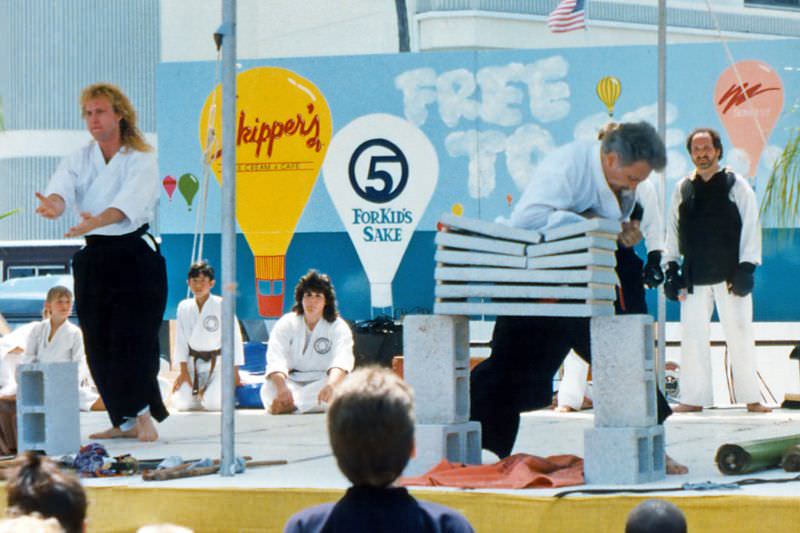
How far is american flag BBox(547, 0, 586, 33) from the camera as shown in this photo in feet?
31.9

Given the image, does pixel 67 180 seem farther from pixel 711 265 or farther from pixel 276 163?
pixel 276 163

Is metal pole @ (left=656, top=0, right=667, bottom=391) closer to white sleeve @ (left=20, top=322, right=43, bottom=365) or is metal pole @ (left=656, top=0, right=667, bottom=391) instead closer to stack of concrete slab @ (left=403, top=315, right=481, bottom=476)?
stack of concrete slab @ (left=403, top=315, right=481, bottom=476)

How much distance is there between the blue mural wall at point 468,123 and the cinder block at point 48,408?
4075 millimetres

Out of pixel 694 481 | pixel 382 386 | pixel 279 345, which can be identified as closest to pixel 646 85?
pixel 279 345

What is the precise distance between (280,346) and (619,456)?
160 inches

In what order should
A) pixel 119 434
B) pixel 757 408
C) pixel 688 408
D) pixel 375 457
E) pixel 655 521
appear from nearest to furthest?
pixel 375 457 → pixel 655 521 → pixel 119 434 → pixel 757 408 → pixel 688 408

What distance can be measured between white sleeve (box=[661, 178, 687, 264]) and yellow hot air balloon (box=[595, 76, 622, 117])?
1.49 meters

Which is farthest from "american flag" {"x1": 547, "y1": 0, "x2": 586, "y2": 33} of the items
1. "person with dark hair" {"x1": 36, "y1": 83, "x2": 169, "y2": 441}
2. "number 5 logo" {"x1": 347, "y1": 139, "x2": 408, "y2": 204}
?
"person with dark hair" {"x1": 36, "y1": 83, "x2": 169, "y2": 441}

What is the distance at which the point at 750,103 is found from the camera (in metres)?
8.55

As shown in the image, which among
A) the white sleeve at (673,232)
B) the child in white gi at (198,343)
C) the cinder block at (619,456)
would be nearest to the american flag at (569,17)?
the white sleeve at (673,232)

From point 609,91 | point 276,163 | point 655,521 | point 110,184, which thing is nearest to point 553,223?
point 655,521

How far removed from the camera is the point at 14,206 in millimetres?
23641

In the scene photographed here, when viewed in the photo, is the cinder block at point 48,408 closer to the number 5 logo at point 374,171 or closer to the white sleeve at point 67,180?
the white sleeve at point 67,180

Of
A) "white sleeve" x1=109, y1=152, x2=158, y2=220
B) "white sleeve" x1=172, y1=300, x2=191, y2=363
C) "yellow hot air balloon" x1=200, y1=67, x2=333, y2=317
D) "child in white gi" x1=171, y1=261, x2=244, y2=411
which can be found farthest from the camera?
"yellow hot air balloon" x1=200, y1=67, x2=333, y2=317
